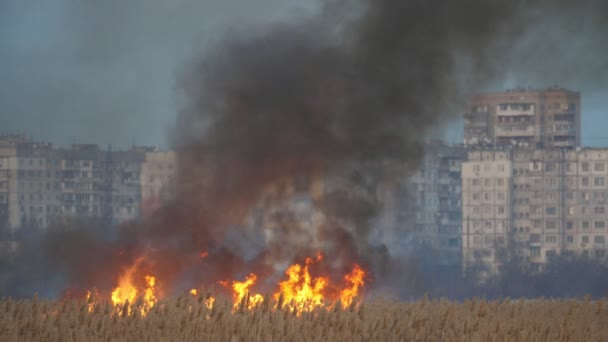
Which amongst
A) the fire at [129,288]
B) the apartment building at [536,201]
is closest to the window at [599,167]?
the apartment building at [536,201]

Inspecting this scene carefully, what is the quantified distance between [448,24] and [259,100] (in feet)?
26.4

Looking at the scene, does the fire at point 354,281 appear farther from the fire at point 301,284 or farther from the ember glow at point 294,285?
the fire at point 301,284

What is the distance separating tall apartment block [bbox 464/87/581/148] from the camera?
128250 mm

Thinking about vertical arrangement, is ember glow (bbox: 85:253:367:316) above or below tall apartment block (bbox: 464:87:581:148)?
below

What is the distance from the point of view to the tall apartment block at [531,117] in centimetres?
12825

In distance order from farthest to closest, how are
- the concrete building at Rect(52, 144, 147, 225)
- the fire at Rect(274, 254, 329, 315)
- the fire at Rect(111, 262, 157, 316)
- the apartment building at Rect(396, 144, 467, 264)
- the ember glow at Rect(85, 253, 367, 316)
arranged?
the apartment building at Rect(396, 144, 467, 264)
the concrete building at Rect(52, 144, 147, 225)
the fire at Rect(274, 254, 329, 315)
the ember glow at Rect(85, 253, 367, 316)
the fire at Rect(111, 262, 157, 316)

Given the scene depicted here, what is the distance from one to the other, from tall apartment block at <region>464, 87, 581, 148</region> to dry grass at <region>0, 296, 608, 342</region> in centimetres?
9337

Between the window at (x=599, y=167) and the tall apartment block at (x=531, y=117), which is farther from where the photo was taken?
the tall apartment block at (x=531, y=117)

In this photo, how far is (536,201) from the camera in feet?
394

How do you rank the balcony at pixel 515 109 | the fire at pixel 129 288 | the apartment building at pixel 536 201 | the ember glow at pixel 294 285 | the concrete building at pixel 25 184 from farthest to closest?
the balcony at pixel 515 109, the apartment building at pixel 536 201, the concrete building at pixel 25 184, the ember glow at pixel 294 285, the fire at pixel 129 288

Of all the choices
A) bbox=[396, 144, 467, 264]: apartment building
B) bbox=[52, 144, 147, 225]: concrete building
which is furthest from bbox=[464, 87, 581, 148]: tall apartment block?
bbox=[52, 144, 147, 225]: concrete building

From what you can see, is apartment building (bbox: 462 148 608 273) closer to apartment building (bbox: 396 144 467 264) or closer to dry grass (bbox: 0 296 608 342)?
apartment building (bbox: 396 144 467 264)

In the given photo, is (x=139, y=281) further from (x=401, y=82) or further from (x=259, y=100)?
(x=401, y=82)

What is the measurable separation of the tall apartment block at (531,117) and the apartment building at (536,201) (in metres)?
6.35
